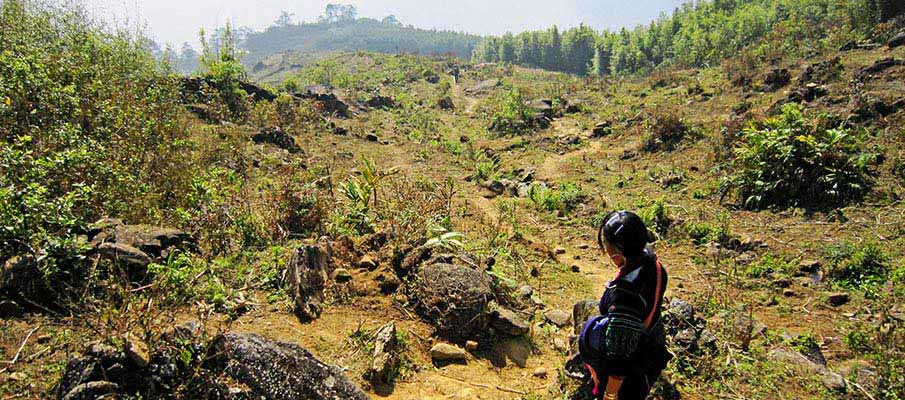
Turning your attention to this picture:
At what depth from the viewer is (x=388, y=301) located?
4.80 m

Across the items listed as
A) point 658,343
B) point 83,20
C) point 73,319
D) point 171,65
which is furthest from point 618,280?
point 171,65

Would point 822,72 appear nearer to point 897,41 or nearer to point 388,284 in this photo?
point 897,41

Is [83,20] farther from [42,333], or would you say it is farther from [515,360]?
[515,360]

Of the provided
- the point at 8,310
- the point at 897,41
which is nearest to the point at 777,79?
the point at 897,41

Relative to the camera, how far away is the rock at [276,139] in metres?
12.6

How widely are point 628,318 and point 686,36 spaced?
170 ft

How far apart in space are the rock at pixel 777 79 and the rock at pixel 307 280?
14994 mm

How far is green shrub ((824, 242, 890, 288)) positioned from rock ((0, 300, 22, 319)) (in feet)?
27.4

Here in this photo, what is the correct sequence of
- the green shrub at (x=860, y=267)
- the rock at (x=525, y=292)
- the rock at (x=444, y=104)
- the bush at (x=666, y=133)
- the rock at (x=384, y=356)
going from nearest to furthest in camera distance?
the rock at (x=384, y=356) → the green shrub at (x=860, y=267) → the rock at (x=525, y=292) → the bush at (x=666, y=133) → the rock at (x=444, y=104)

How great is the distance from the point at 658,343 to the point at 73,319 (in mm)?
4068

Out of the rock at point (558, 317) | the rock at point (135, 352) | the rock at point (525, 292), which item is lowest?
the rock at point (558, 317)

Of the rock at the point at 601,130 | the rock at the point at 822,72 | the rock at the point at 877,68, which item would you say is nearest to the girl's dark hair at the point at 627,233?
the rock at the point at 877,68

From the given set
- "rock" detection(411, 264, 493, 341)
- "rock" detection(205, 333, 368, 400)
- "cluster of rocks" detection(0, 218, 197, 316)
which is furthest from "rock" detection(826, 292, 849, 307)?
"cluster of rocks" detection(0, 218, 197, 316)

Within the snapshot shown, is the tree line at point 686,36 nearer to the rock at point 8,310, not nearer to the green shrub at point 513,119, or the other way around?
the green shrub at point 513,119
